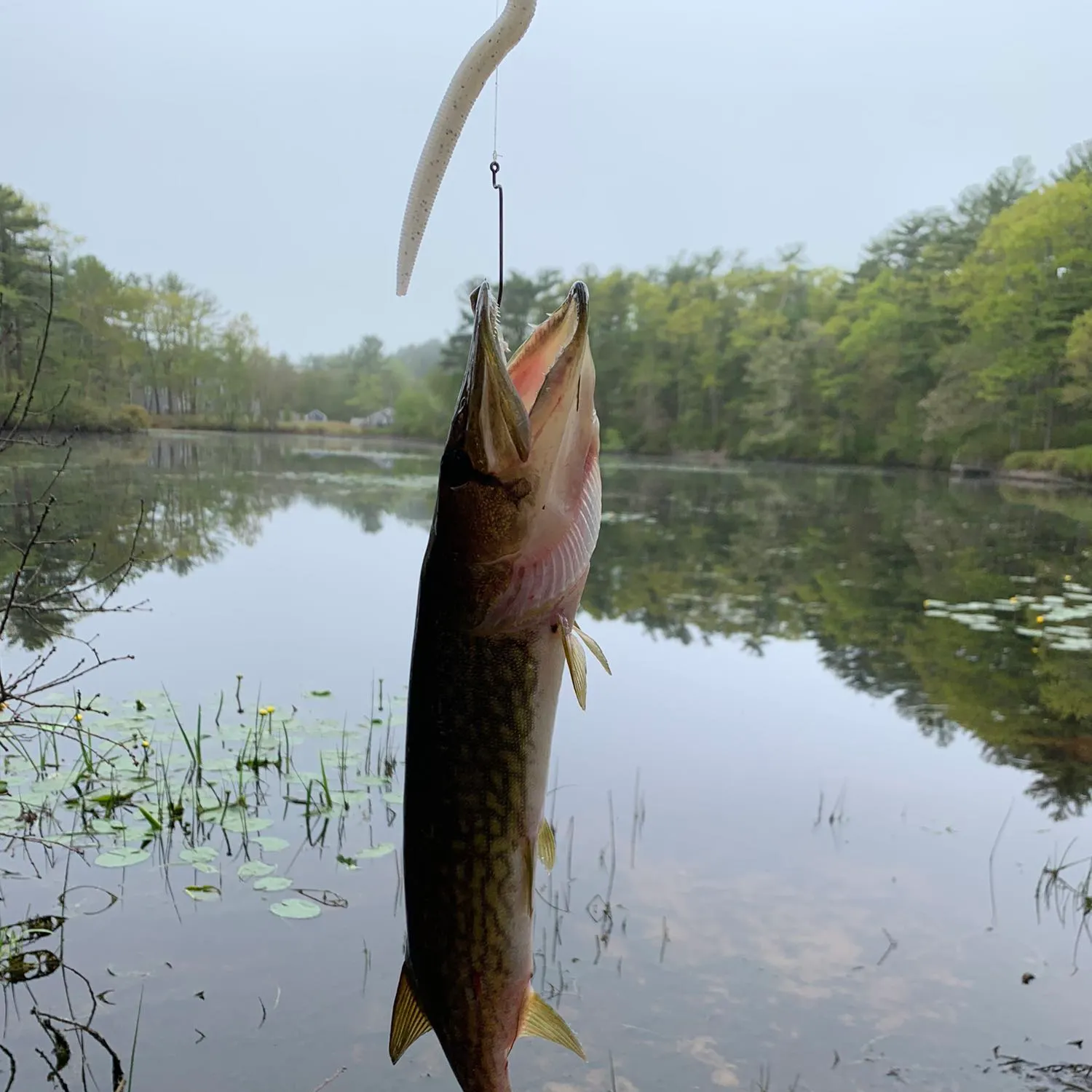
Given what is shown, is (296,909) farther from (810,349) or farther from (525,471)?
(810,349)

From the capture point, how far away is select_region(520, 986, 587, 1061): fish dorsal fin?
1607 mm

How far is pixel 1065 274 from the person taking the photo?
3734 cm

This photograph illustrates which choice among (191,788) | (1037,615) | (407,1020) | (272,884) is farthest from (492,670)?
(1037,615)

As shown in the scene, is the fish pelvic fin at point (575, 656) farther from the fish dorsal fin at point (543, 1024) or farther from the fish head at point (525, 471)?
the fish dorsal fin at point (543, 1024)

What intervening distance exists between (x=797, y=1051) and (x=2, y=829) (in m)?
4.04

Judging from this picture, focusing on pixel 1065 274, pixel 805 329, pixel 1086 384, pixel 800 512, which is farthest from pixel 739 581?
pixel 805 329

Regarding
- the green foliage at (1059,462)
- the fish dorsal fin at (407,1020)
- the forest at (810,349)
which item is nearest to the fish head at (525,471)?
the fish dorsal fin at (407,1020)

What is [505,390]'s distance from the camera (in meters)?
1.33

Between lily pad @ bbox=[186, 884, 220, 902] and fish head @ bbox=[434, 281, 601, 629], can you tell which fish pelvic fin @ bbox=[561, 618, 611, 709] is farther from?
lily pad @ bbox=[186, 884, 220, 902]

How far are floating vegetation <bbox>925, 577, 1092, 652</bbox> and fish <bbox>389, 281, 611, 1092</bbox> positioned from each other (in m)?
10.1

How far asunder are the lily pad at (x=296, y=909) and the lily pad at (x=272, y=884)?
0.11m

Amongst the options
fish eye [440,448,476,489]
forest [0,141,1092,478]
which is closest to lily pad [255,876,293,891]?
fish eye [440,448,476,489]

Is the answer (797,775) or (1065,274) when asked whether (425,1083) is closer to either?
(797,775)

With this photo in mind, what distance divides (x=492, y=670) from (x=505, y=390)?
44 cm
